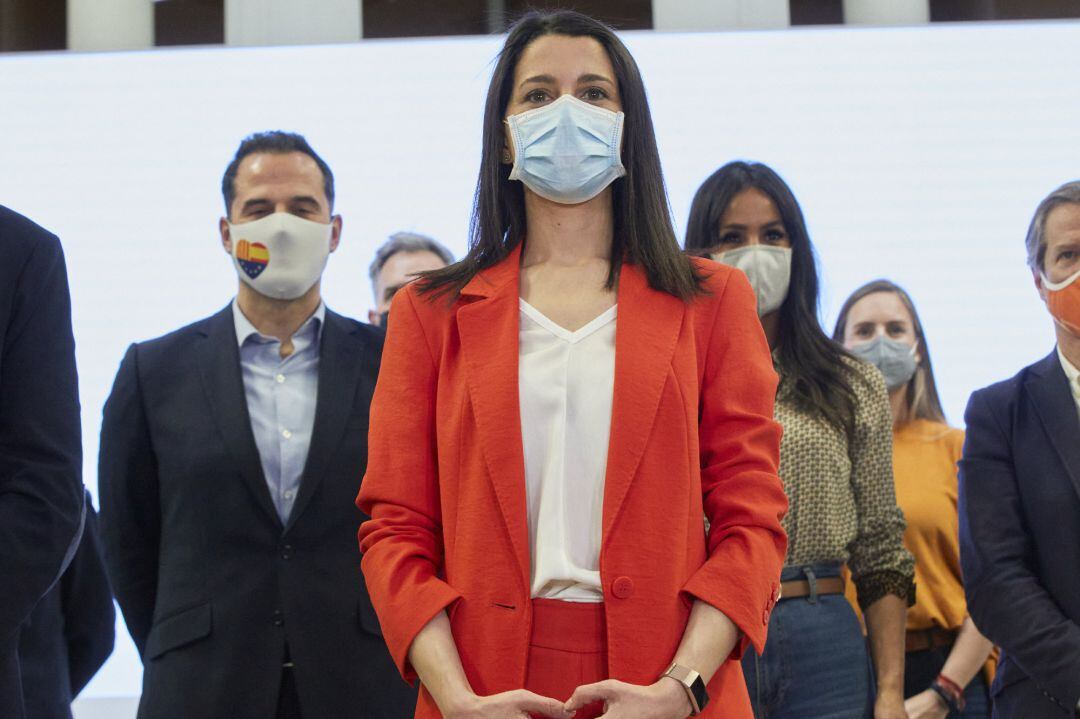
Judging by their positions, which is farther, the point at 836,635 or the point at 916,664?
the point at 916,664

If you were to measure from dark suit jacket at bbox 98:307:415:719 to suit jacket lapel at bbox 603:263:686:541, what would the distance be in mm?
1016

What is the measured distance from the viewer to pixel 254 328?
2.95m

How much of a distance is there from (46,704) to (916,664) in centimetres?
227

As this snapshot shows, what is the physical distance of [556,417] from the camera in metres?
1.84

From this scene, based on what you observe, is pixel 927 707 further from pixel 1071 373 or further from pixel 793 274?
pixel 793 274

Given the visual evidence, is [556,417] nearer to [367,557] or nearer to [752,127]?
[367,557]

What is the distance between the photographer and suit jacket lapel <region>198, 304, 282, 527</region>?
8.80ft

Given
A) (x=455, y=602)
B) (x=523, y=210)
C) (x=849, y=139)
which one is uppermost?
(x=849, y=139)

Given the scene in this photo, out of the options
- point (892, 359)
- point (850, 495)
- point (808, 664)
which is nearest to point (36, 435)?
point (808, 664)

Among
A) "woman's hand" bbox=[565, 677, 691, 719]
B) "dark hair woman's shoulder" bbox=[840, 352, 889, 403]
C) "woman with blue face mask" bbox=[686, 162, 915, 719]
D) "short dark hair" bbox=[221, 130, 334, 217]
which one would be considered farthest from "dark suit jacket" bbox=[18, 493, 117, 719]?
"dark hair woman's shoulder" bbox=[840, 352, 889, 403]

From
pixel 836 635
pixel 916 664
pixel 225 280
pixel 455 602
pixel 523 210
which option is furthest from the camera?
pixel 225 280

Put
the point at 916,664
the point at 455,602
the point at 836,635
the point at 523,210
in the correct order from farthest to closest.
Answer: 1. the point at 916,664
2. the point at 836,635
3. the point at 523,210
4. the point at 455,602

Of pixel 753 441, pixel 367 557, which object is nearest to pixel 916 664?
pixel 753 441

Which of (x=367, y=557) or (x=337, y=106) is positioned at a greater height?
(x=337, y=106)
